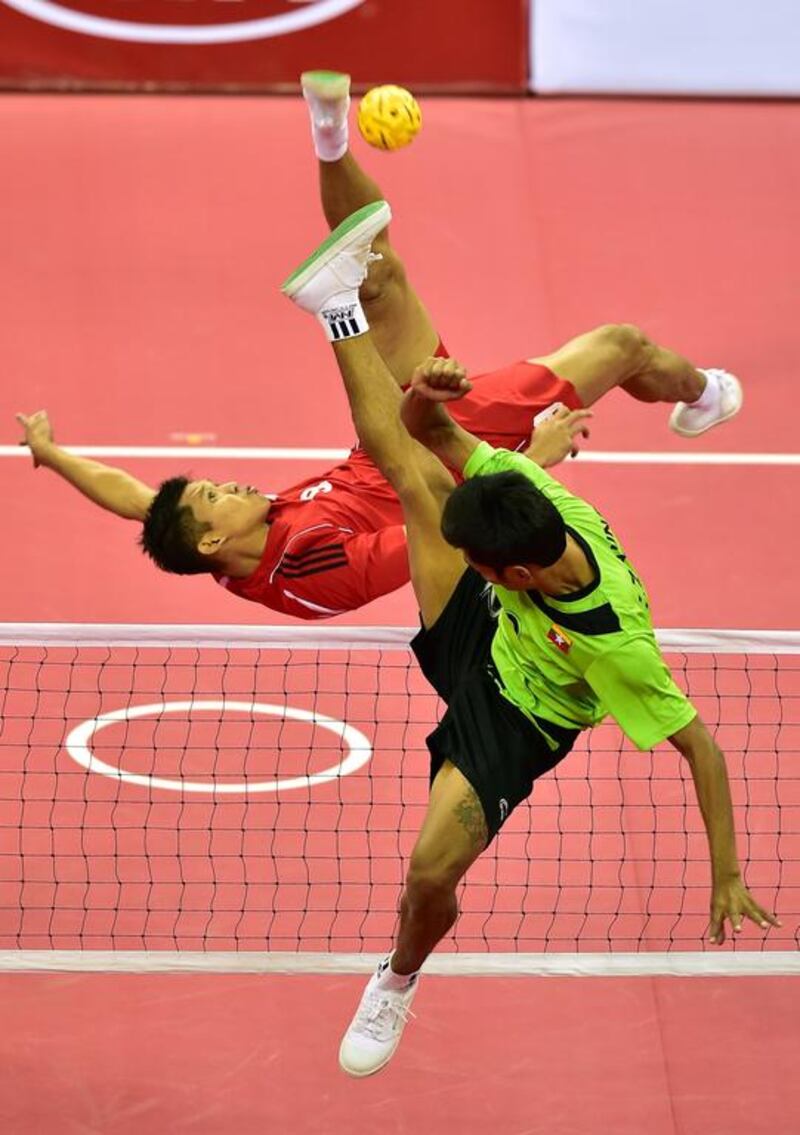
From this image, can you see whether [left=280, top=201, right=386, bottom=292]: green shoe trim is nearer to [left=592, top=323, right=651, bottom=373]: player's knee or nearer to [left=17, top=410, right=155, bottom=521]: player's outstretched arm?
[left=592, top=323, right=651, bottom=373]: player's knee

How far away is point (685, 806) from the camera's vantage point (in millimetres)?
10383

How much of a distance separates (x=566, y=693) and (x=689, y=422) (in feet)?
9.94

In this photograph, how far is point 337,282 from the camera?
7.88 metres

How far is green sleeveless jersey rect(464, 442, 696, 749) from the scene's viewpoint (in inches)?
281

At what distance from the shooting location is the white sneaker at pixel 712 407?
33.4 ft

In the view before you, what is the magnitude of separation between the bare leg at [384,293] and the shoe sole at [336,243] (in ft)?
2.73

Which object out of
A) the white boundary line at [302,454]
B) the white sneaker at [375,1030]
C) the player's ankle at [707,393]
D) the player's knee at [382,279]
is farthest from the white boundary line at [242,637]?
the white boundary line at [302,454]

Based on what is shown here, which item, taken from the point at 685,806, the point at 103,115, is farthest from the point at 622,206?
the point at 685,806

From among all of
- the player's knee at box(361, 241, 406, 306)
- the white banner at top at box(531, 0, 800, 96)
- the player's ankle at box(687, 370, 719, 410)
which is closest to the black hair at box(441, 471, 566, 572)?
the player's knee at box(361, 241, 406, 306)

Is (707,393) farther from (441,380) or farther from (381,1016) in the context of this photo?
(381,1016)

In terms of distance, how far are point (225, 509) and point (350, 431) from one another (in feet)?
16.3

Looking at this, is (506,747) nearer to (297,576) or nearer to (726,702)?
(297,576)

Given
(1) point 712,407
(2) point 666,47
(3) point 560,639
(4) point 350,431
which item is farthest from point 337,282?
(2) point 666,47

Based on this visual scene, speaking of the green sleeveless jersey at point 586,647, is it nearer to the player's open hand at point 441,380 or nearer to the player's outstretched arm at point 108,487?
the player's open hand at point 441,380
